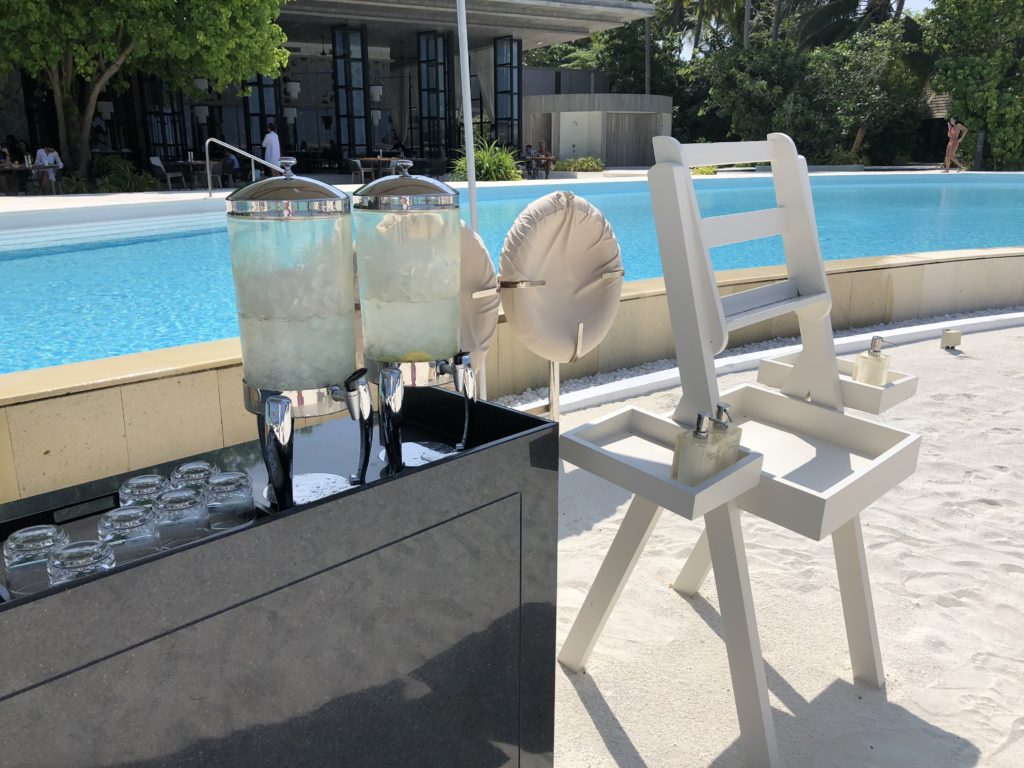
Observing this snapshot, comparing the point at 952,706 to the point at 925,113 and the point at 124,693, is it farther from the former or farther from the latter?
the point at 925,113

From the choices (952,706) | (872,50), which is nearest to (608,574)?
(952,706)

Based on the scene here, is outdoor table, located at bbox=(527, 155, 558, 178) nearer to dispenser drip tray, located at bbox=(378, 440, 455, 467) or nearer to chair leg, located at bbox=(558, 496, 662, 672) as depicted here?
chair leg, located at bbox=(558, 496, 662, 672)

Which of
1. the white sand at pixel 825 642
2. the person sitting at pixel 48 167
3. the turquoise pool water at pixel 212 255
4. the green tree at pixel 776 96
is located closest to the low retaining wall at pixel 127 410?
the white sand at pixel 825 642

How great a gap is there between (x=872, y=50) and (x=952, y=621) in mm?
23566

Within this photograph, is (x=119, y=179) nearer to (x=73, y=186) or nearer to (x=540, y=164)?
(x=73, y=186)

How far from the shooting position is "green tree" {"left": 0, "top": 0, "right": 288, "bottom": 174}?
39.1 feet

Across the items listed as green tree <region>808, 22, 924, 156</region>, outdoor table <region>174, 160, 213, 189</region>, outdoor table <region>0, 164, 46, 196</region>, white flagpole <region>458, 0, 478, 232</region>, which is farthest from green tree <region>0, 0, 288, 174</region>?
green tree <region>808, 22, 924, 156</region>

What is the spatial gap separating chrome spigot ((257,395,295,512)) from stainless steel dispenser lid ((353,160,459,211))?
0.34m

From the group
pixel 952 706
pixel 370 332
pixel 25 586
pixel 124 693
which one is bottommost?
pixel 952 706

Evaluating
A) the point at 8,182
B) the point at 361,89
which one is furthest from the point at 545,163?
the point at 8,182

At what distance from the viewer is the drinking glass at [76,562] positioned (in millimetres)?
956

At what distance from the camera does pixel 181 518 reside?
1072 mm

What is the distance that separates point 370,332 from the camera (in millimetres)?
1346

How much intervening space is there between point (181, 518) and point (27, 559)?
0.18 metres
